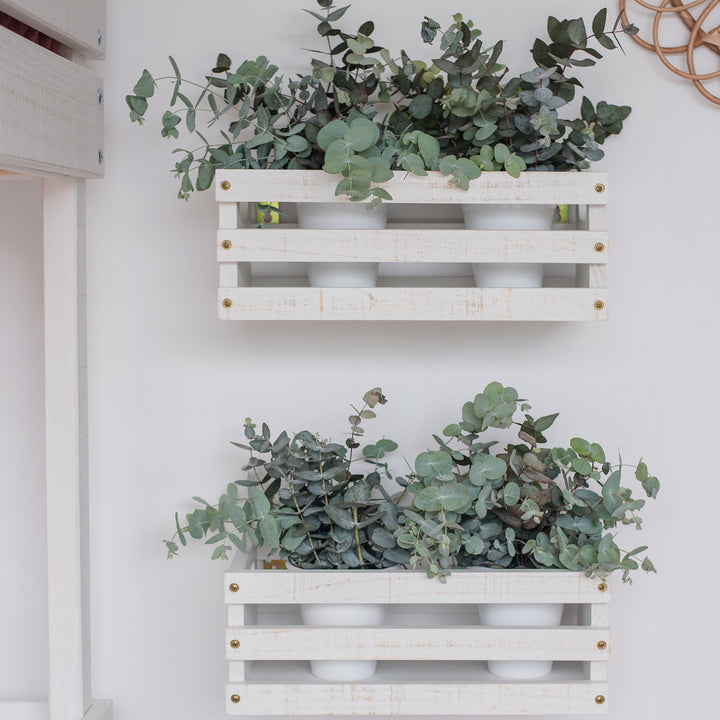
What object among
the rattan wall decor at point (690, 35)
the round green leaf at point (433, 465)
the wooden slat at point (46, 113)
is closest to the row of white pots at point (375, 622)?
the round green leaf at point (433, 465)

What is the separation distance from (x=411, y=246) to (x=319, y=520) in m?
0.44

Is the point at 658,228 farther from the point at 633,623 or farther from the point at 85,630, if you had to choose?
the point at 85,630

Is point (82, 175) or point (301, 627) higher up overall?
point (82, 175)

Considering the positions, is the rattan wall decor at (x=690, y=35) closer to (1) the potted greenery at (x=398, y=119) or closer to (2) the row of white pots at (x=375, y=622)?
(1) the potted greenery at (x=398, y=119)

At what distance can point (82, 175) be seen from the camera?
1.31 meters

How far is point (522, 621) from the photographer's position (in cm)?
128

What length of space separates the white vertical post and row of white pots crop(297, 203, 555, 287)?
0.38m

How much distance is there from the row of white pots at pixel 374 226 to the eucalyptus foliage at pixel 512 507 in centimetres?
17

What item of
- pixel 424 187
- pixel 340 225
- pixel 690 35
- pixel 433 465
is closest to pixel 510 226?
pixel 424 187

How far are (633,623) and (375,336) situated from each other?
0.67m

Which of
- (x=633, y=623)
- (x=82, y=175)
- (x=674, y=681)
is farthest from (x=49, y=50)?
(x=674, y=681)

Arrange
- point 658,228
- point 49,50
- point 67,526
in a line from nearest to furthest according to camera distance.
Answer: point 49,50 < point 67,526 < point 658,228

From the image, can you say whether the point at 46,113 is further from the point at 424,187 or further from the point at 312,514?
the point at 312,514

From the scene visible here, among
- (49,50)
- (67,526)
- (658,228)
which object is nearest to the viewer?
(49,50)
